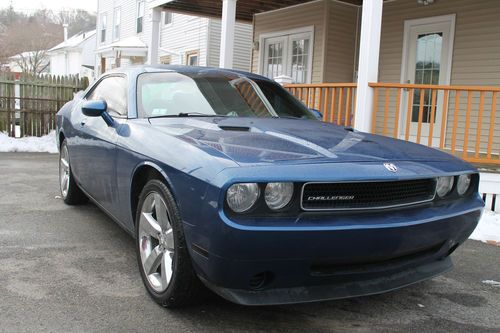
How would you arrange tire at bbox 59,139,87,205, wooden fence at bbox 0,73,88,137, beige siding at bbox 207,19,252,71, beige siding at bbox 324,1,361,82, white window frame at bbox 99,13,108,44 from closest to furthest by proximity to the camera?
tire at bbox 59,139,87,205 → beige siding at bbox 324,1,361,82 → wooden fence at bbox 0,73,88,137 → beige siding at bbox 207,19,252,71 → white window frame at bbox 99,13,108,44

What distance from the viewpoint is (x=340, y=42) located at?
36.7 feet

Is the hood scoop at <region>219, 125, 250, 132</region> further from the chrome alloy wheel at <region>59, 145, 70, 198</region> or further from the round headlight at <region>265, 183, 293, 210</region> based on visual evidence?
the chrome alloy wheel at <region>59, 145, 70, 198</region>

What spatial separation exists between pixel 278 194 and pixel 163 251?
0.88 m

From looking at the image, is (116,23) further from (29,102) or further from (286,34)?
(286,34)

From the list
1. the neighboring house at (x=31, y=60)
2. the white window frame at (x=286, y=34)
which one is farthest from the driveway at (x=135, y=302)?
the neighboring house at (x=31, y=60)

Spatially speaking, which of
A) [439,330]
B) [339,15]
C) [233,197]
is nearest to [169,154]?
[233,197]

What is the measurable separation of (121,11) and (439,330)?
22.5 metres

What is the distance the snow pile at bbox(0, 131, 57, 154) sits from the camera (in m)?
10.6

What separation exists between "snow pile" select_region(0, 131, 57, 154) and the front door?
24.9 ft

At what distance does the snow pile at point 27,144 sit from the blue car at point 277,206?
25.4ft

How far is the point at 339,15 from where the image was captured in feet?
36.2

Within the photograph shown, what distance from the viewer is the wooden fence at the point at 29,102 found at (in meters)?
11.6

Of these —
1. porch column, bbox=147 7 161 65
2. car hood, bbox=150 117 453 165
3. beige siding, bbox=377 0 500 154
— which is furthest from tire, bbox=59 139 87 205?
porch column, bbox=147 7 161 65

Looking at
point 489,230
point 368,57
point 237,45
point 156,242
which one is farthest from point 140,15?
point 156,242
